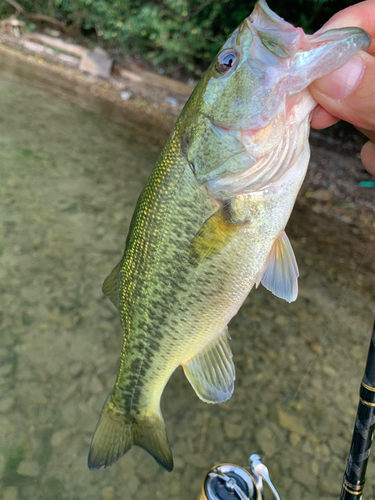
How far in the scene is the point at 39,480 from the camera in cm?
211

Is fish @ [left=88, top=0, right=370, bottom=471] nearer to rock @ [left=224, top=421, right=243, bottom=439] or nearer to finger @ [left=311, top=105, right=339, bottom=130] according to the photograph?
finger @ [left=311, top=105, right=339, bottom=130]

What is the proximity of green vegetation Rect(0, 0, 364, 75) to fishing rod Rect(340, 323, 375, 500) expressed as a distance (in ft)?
22.4

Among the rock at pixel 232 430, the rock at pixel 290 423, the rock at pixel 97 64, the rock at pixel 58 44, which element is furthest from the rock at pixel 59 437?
the rock at pixel 58 44

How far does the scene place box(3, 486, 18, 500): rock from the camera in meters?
2.03

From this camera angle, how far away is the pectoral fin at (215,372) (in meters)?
1.57

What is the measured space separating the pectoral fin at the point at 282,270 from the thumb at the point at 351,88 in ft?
1.63

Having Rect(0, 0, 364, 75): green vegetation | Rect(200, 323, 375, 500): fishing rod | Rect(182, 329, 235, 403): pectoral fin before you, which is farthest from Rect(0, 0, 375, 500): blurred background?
Rect(182, 329, 235, 403): pectoral fin

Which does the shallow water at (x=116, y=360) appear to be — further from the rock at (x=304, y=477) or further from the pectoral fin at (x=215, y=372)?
the pectoral fin at (x=215, y=372)

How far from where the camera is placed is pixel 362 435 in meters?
1.46

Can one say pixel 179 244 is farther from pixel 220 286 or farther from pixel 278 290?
pixel 278 290

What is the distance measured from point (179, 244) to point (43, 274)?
7.79 ft

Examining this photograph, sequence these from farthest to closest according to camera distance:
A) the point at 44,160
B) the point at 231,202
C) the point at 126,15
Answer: the point at 126,15
the point at 44,160
the point at 231,202

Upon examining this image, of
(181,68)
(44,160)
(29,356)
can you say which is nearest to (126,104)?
(181,68)

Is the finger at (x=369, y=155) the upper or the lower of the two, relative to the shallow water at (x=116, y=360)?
upper
